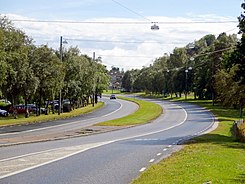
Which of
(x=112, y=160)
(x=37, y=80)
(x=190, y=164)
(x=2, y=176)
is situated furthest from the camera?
(x=37, y=80)

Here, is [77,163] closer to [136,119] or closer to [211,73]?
[136,119]

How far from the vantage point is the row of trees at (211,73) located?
41003 mm

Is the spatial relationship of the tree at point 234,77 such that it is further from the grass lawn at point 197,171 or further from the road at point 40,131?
the grass lawn at point 197,171

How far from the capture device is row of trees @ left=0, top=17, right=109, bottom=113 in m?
54.5

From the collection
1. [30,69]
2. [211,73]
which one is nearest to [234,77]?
[30,69]

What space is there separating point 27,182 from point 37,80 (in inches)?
1845

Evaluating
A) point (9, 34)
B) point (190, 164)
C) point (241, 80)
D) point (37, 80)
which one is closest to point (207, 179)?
point (190, 164)

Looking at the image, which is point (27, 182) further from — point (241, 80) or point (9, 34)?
point (9, 34)

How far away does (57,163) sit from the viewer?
67.0 ft

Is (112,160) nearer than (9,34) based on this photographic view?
Yes

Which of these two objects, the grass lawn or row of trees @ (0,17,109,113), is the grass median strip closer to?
row of trees @ (0,17,109,113)

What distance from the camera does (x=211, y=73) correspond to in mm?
105812

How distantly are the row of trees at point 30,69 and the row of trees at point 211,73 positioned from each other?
19.9m

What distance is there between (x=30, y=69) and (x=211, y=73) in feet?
172
